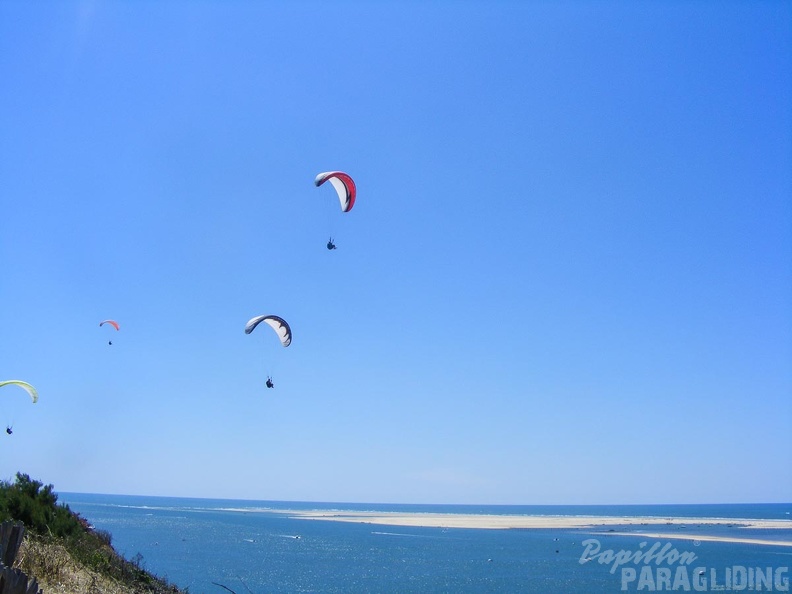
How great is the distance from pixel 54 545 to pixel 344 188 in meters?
12.0

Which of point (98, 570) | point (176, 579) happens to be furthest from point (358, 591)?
point (98, 570)

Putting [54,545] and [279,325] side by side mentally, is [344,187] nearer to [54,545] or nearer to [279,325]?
[279,325]

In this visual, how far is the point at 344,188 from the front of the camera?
62.4ft

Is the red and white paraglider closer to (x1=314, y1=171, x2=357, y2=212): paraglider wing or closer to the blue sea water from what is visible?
(x1=314, y1=171, x2=357, y2=212): paraglider wing

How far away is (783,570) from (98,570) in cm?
4172

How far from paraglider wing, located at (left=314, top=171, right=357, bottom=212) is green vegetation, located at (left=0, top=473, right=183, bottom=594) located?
34.0ft

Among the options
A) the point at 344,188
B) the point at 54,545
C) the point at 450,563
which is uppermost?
the point at 344,188

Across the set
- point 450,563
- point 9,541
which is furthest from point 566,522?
point 9,541

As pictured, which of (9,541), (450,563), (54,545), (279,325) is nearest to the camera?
(9,541)

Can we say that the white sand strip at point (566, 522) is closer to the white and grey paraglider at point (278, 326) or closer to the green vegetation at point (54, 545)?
the white and grey paraglider at point (278, 326)

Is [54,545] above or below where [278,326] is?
below

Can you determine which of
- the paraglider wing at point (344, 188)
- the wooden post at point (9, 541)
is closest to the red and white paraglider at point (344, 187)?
the paraglider wing at point (344, 188)

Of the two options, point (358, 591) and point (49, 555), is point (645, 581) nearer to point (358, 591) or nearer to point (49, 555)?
point (358, 591)

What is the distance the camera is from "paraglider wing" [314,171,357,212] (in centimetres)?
1833
